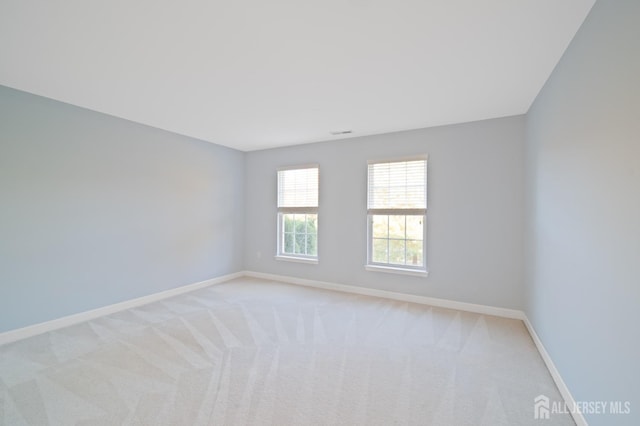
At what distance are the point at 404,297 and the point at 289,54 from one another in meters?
3.47

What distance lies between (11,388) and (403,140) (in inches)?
186

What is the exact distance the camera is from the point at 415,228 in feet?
13.3

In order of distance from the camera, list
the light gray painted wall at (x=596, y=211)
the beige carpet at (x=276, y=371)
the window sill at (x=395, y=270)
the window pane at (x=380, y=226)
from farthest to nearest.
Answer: the window pane at (x=380, y=226), the window sill at (x=395, y=270), the beige carpet at (x=276, y=371), the light gray painted wall at (x=596, y=211)

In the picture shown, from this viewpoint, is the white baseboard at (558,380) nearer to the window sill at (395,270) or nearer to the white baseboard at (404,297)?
the white baseboard at (404,297)

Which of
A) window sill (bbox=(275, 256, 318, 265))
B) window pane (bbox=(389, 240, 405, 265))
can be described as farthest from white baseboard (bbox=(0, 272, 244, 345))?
window pane (bbox=(389, 240, 405, 265))

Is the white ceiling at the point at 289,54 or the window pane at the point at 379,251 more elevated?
the white ceiling at the point at 289,54

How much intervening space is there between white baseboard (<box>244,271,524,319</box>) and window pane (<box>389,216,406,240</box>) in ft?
2.85

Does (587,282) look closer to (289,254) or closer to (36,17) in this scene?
(36,17)

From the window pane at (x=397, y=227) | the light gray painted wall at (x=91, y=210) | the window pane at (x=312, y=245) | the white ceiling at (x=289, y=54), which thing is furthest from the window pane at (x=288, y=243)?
the white ceiling at (x=289, y=54)

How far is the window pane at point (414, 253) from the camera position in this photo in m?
4.02

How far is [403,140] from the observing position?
4.10m

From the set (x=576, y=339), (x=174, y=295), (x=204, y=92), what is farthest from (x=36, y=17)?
(x=576, y=339)

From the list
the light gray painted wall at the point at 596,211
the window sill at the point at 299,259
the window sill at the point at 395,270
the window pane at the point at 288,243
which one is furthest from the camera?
the window pane at the point at 288,243
